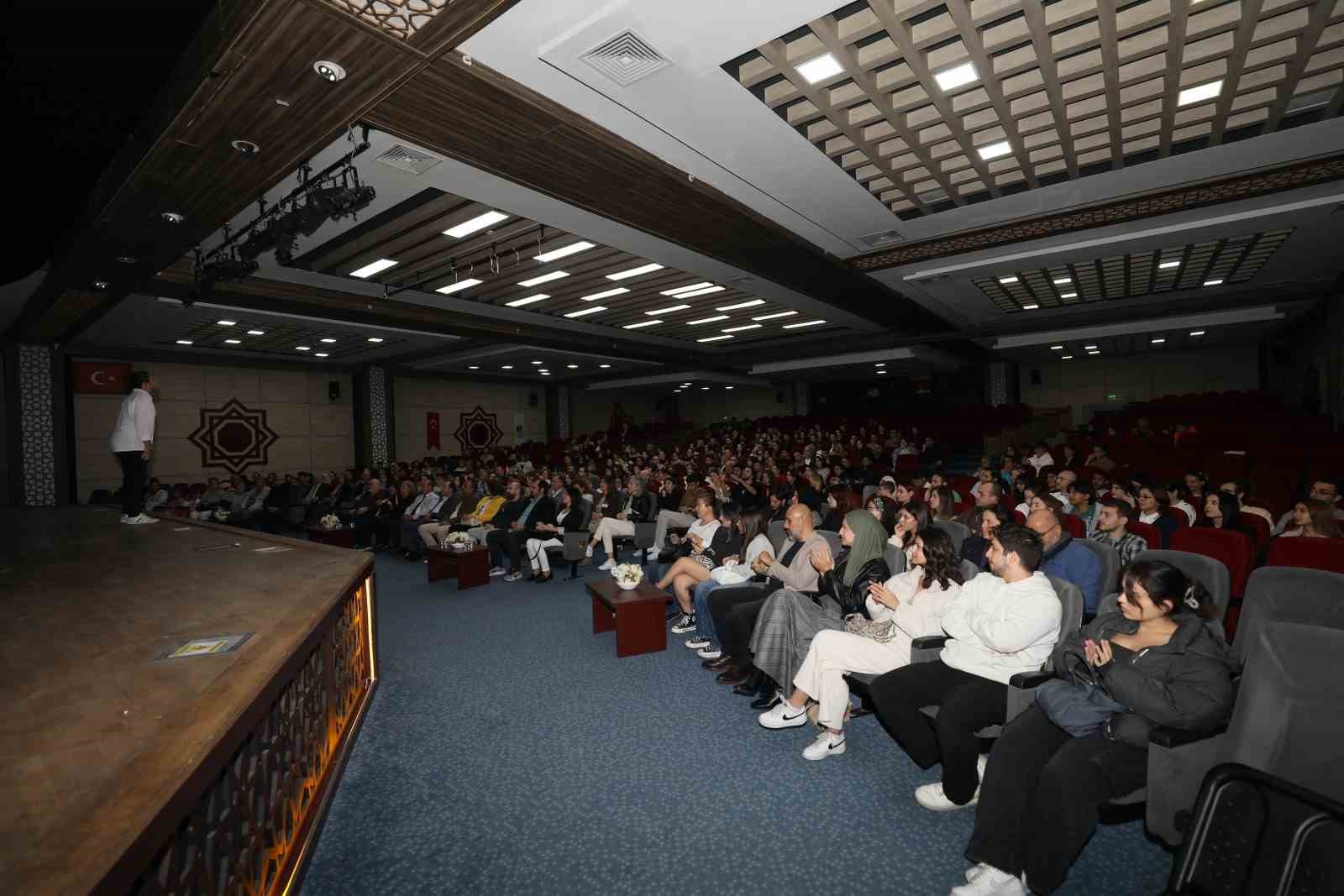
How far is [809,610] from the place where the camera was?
3211mm

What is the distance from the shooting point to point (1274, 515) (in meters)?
5.76

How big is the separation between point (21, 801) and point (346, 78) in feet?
10.4

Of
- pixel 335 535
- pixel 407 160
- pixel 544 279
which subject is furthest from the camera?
pixel 335 535

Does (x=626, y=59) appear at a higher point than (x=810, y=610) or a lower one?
higher

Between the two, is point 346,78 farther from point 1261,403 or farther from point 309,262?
point 1261,403

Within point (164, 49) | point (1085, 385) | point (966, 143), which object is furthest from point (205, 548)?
point (1085, 385)

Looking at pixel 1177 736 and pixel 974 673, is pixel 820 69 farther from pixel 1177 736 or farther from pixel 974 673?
pixel 1177 736

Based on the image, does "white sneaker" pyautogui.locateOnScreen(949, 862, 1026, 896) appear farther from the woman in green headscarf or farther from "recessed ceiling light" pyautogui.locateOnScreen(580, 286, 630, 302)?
"recessed ceiling light" pyautogui.locateOnScreen(580, 286, 630, 302)

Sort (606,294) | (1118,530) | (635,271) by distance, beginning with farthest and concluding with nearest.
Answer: (606,294)
(635,271)
(1118,530)

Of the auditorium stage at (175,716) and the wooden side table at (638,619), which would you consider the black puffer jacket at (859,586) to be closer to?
the wooden side table at (638,619)

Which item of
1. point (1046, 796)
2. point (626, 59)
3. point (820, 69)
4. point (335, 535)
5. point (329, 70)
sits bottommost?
point (335, 535)

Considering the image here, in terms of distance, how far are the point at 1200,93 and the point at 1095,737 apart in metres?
4.18

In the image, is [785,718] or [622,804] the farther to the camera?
[785,718]

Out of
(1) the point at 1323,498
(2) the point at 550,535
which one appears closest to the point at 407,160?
(2) the point at 550,535
